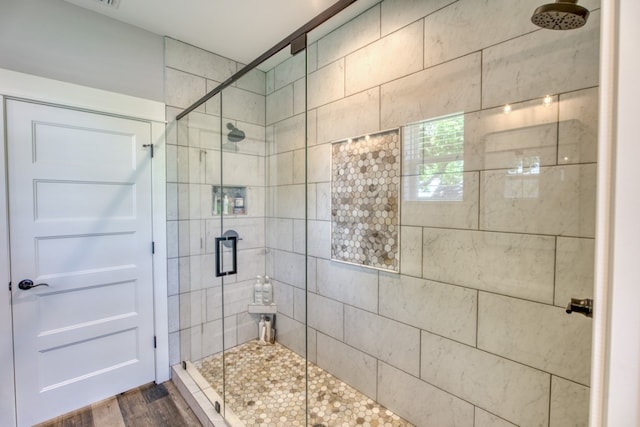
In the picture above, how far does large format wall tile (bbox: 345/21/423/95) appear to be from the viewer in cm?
175

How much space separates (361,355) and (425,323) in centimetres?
64

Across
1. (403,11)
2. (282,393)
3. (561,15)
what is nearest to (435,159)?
(561,15)

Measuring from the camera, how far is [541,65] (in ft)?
4.18

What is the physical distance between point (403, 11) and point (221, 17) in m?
1.31

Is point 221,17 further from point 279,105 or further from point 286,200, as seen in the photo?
point 286,200

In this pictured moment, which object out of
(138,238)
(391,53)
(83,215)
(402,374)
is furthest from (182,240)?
(391,53)

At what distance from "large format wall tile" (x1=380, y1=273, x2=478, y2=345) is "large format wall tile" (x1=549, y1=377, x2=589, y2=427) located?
367mm

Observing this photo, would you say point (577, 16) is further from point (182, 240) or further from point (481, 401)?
point (182, 240)

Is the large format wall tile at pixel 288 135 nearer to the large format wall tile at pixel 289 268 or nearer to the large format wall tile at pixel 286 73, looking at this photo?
the large format wall tile at pixel 286 73

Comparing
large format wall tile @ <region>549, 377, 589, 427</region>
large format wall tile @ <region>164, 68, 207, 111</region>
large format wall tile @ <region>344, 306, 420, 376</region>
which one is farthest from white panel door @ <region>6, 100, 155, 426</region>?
large format wall tile @ <region>549, 377, 589, 427</region>

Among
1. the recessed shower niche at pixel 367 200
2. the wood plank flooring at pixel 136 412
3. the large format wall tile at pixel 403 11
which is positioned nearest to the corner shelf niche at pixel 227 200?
the recessed shower niche at pixel 367 200

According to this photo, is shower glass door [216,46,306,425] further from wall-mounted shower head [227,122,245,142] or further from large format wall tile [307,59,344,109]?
large format wall tile [307,59,344,109]

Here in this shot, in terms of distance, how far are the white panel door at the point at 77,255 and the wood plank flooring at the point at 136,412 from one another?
0.07 meters

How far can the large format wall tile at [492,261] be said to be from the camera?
51.5 inches
